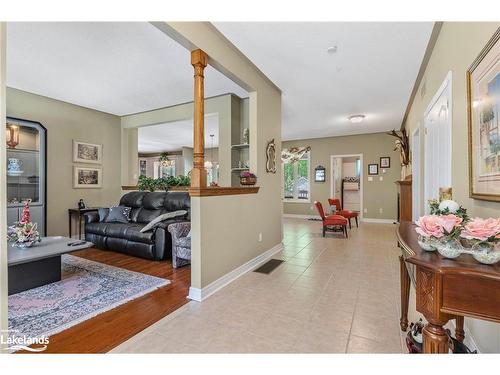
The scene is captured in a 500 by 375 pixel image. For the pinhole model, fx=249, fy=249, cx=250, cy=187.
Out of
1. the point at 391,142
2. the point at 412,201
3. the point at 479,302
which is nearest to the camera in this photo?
the point at 479,302

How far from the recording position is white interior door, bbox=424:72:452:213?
2.31 meters

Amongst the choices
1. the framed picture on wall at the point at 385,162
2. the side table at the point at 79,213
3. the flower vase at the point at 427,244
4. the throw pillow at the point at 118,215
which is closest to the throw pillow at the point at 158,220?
the throw pillow at the point at 118,215

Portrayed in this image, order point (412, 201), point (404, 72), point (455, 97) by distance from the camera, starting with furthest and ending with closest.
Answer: point (412, 201) → point (404, 72) → point (455, 97)

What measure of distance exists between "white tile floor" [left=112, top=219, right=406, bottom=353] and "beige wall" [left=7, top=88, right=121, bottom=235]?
4077mm

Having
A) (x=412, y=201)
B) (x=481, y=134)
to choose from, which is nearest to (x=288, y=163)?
(x=412, y=201)

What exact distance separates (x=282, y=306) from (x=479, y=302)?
63.1 inches

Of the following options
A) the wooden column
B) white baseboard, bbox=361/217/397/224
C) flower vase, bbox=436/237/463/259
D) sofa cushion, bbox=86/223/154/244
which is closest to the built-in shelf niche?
sofa cushion, bbox=86/223/154/244

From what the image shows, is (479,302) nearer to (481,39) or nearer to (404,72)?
(481,39)

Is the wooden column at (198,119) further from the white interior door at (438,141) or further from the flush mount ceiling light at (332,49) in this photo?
the white interior door at (438,141)

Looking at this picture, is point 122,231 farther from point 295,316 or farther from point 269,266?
point 295,316

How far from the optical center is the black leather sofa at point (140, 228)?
3645 millimetres

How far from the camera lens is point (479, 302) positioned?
93 cm

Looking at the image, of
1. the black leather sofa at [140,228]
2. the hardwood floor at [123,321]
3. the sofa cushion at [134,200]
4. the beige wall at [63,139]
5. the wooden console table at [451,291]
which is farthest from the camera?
the sofa cushion at [134,200]

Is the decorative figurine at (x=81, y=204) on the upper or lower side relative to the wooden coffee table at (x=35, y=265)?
upper
